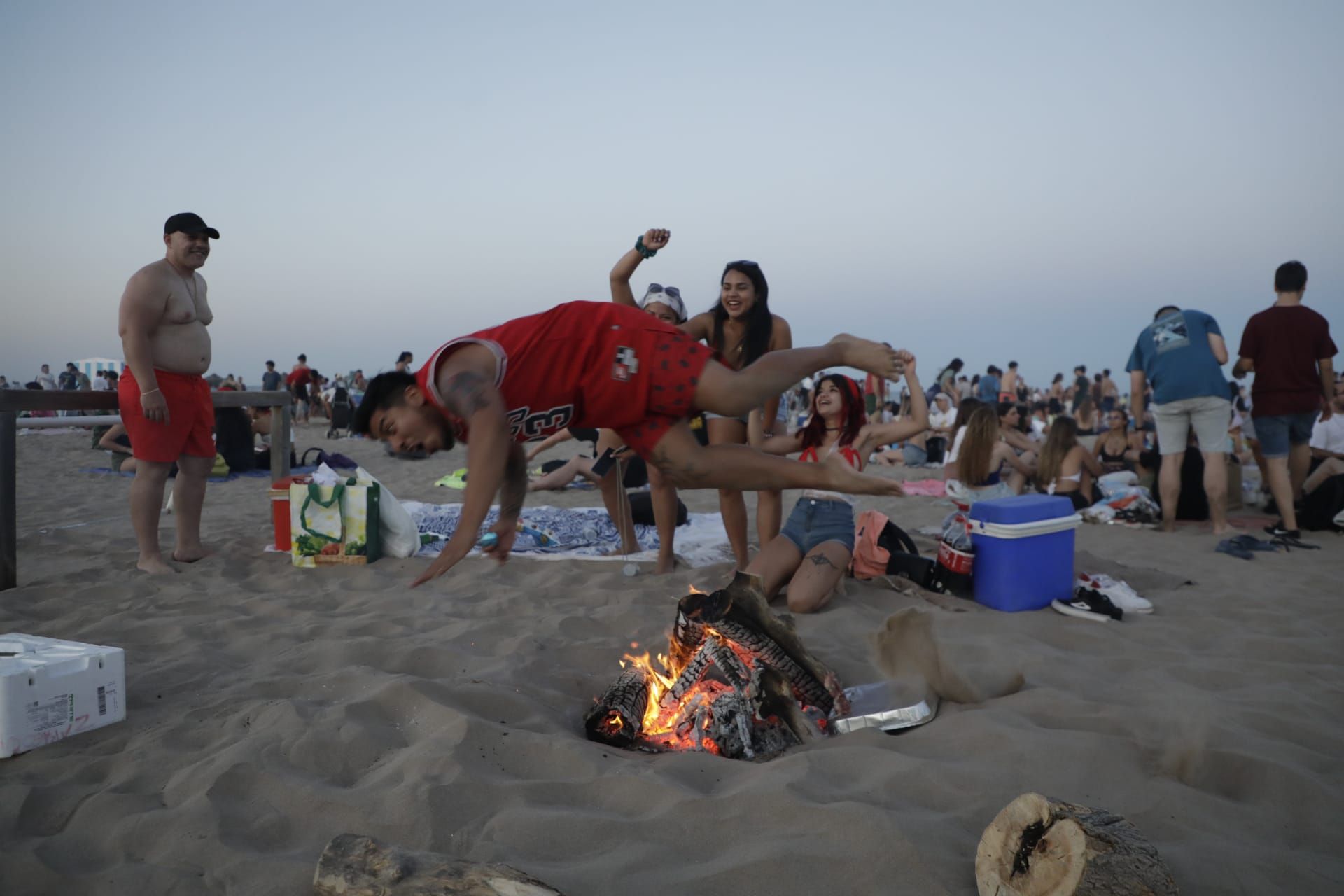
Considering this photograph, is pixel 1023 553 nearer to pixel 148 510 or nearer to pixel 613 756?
pixel 613 756

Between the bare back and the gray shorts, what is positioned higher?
the bare back

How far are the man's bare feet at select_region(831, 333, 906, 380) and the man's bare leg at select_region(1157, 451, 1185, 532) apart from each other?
4.43 m

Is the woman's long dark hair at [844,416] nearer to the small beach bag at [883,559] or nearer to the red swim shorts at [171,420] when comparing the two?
the small beach bag at [883,559]

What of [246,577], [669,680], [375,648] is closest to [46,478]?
[246,577]

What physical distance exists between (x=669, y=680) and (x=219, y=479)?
8326 mm

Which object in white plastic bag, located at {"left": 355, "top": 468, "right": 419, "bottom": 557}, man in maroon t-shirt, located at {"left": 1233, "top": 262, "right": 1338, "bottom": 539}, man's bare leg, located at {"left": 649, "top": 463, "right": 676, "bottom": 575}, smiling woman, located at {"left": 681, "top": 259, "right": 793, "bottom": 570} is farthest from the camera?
man in maroon t-shirt, located at {"left": 1233, "top": 262, "right": 1338, "bottom": 539}

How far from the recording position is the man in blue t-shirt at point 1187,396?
612 centimetres

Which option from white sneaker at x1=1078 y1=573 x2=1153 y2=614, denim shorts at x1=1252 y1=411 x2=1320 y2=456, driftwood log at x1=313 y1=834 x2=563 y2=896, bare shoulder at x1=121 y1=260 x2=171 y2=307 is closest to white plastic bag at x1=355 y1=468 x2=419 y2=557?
bare shoulder at x1=121 y1=260 x2=171 y2=307

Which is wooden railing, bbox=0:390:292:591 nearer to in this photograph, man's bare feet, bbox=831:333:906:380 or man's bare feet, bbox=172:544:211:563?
man's bare feet, bbox=172:544:211:563

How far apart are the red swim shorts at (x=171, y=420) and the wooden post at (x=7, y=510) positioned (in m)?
0.51

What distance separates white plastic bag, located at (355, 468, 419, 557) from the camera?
5121mm

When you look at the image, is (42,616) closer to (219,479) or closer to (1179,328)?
(219,479)

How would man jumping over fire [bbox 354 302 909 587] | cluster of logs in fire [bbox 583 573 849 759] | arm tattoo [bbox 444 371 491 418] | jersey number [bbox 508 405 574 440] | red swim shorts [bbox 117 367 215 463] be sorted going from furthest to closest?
red swim shorts [bbox 117 367 215 463], jersey number [bbox 508 405 574 440], man jumping over fire [bbox 354 302 909 587], arm tattoo [bbox 444 371 491 418], cluster of logs in fire [bbox 583 573 849 759]

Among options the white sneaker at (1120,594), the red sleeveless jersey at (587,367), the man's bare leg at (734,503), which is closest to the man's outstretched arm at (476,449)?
the red sleeveless jersey at (587,367)
